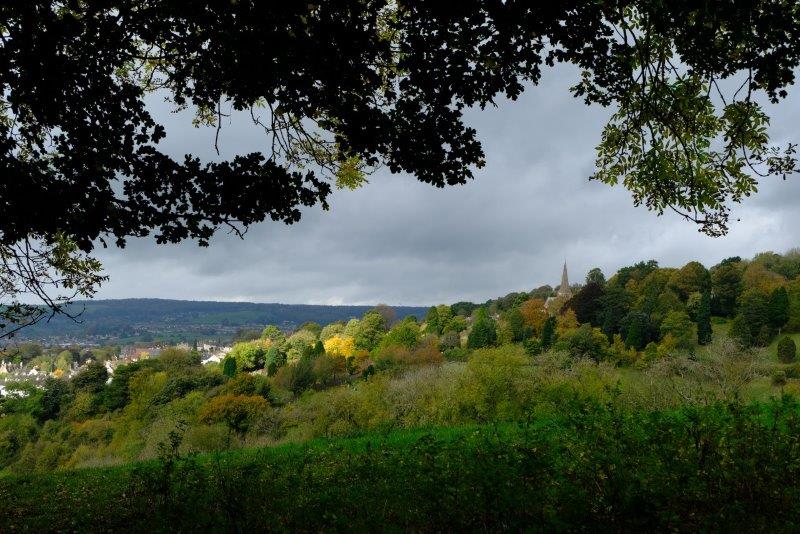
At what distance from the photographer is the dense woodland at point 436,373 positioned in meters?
28.1

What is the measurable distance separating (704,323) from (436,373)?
4695cm

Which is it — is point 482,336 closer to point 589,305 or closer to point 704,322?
point 589,305

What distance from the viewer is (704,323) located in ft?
227

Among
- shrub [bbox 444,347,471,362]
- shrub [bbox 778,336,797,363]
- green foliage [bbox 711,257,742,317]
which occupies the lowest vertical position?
shrub [bbox 444,347,471,362]

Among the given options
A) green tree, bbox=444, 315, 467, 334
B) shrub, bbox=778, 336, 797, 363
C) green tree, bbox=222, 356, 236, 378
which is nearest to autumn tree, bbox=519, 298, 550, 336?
green tree, bbox=444, 315, 467, 334

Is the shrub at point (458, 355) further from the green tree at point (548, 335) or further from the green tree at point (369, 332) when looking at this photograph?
the green tree at point (369, 332)

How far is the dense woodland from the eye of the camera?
2812cm

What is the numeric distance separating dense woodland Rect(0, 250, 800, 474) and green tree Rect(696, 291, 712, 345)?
0.62 ft

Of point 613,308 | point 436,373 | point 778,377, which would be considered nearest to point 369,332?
point 613,308

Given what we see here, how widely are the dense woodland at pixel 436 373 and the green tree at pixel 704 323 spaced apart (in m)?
0.19

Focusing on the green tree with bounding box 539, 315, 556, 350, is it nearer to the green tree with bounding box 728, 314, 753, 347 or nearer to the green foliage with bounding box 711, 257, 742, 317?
the green tree with bounding box 728, 314, 753, 347

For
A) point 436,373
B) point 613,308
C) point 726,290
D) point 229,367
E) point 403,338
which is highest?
point 726,290

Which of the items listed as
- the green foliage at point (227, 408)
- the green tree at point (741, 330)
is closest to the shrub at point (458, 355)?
the green tree at point (741, 330)

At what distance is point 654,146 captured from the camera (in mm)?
5844
